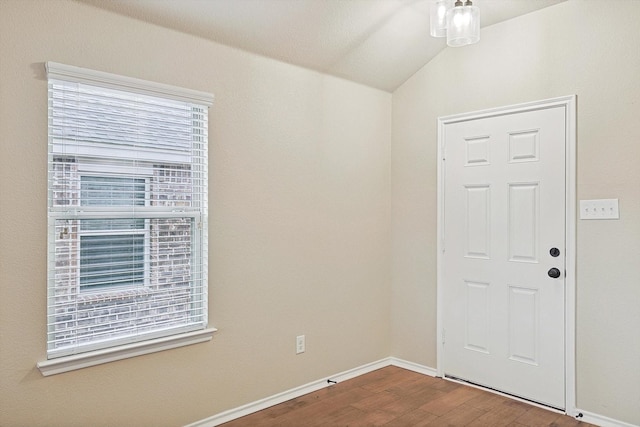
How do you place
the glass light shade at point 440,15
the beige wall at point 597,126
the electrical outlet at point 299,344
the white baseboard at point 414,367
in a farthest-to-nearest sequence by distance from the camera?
the white baseboard at point 414,367 < the electrical outlet at point 299,344 < the beige wall at point 597,126 < the glass light shade at point 440,15

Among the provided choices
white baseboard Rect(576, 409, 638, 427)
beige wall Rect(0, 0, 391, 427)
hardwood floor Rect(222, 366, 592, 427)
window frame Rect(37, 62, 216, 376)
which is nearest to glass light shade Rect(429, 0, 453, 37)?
beige wall Rect(0, 0, 391, 427)

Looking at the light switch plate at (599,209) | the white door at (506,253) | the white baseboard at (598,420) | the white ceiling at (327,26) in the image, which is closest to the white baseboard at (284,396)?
the white door at (506,253)

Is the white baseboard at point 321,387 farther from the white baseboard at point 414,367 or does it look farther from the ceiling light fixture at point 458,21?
the ceiling light fixture at point 458,21

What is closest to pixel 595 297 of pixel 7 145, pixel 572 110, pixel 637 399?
pixel 637 399

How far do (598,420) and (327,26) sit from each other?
9.59 feet

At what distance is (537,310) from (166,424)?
7.87ft

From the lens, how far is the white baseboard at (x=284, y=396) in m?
2.83

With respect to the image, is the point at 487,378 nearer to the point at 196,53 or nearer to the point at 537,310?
the point at 537,310

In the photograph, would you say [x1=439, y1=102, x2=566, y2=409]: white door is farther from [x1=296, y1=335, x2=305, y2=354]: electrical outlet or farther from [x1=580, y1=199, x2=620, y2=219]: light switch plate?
[x1=296, y1=335, x2=305, y2=354]: electrical outlet

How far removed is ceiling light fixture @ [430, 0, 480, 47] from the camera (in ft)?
7.97

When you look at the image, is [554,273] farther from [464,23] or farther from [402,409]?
[464,23]

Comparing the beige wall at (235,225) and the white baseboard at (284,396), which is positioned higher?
the beige wall at (235,225)

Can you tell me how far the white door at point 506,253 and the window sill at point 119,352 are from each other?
187 cm

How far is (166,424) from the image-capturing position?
2.62 metres
